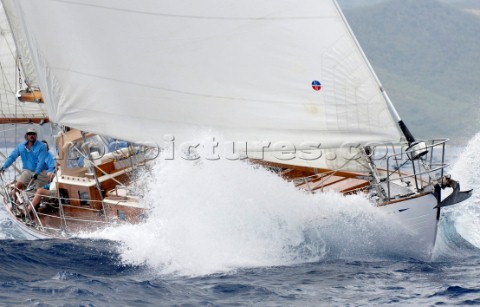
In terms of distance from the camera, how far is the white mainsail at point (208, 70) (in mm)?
13789

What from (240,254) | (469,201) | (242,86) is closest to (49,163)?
(240,254)

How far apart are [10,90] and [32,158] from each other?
3.73m

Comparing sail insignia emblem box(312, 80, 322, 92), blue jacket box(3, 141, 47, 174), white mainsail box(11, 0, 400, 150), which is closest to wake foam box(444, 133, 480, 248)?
white mainsail box(11, 0, 400, 150)

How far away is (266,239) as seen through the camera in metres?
14.6

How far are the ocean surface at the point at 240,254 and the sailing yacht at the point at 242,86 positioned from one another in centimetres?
49

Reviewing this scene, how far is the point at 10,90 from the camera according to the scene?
22438 mm

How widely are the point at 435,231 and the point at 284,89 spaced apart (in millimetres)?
3127

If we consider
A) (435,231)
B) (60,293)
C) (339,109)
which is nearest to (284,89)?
(339,109)

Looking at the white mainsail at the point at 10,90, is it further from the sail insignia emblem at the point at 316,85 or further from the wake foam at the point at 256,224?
the sail insignia emblem at the point at 316,85

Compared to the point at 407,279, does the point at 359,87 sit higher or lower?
higher

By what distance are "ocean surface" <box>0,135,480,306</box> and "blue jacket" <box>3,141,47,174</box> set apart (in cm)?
332

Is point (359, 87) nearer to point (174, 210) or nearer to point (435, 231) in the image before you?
point (435, 231)

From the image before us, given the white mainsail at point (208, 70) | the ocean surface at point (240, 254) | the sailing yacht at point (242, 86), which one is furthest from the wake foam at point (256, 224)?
the white mainsail at point (208, 70)

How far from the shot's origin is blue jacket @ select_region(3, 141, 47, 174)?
19.0m
